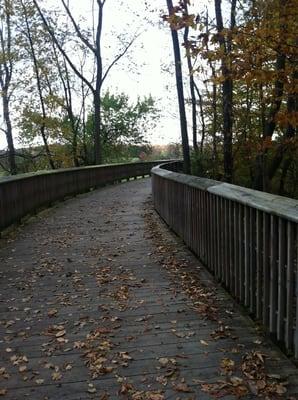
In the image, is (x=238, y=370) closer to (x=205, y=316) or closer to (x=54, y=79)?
(x=205, y=316)

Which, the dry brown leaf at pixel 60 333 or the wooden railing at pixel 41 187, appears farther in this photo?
the wooden railing at pixel 41 187

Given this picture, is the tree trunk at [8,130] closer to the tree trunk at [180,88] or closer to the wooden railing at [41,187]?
the wooden railing at [41,187]

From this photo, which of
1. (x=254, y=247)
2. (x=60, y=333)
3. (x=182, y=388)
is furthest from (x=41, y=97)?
(x=182, y=388)

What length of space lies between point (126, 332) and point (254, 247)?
138cm

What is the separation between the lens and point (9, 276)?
6246mm

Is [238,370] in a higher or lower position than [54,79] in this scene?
lower

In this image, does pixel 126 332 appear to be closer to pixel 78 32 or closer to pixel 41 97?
pixel 78 32

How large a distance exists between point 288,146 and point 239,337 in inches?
289

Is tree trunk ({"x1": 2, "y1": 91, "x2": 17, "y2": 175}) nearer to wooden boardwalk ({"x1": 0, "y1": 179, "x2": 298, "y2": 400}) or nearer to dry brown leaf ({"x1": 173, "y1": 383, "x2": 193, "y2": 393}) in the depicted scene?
wooden boardwalk ({"x1": 0, "y1": 179, "x2": 298, "y2": 400})

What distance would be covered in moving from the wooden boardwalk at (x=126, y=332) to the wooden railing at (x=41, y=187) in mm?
1648

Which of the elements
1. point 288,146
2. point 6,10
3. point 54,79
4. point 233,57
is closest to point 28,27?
point 6,10

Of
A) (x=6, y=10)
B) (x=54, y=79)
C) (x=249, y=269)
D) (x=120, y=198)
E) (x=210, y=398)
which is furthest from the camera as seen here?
(x=54, y=79)

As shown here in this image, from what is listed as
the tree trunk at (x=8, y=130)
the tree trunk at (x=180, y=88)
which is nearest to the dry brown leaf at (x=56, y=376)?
the tree trunk at (x=180, y=88)

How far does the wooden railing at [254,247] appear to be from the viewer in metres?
3.31
